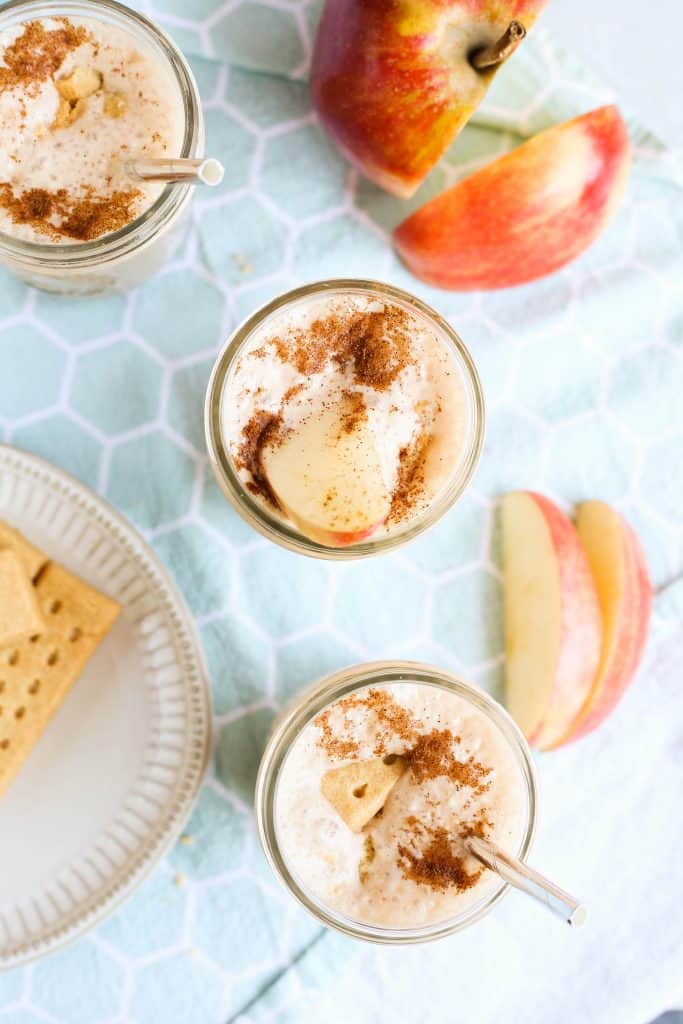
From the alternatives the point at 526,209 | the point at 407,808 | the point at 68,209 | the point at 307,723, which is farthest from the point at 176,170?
the point at 407,808

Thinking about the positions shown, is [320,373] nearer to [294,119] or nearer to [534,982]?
[294,119]

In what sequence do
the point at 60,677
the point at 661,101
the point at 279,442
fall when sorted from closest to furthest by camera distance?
the point at 279,442 < the point at 60,677 < the point at 661,101

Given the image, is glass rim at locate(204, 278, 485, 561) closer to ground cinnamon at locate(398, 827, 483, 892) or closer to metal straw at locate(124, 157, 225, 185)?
metal straw at locate(124, 157, 225, 185)

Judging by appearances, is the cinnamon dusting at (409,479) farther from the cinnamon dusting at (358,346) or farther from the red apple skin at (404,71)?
the red apple skin at (404,71)

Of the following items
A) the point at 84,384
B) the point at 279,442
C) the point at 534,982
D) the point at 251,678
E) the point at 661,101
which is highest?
the point at 661,101

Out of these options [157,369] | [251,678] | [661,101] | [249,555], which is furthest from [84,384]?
[661,101]

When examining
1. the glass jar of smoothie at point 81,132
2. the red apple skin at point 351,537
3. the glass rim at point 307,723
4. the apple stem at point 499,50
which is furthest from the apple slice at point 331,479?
the apple stem at point 499,50

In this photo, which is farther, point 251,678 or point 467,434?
point 251,678
